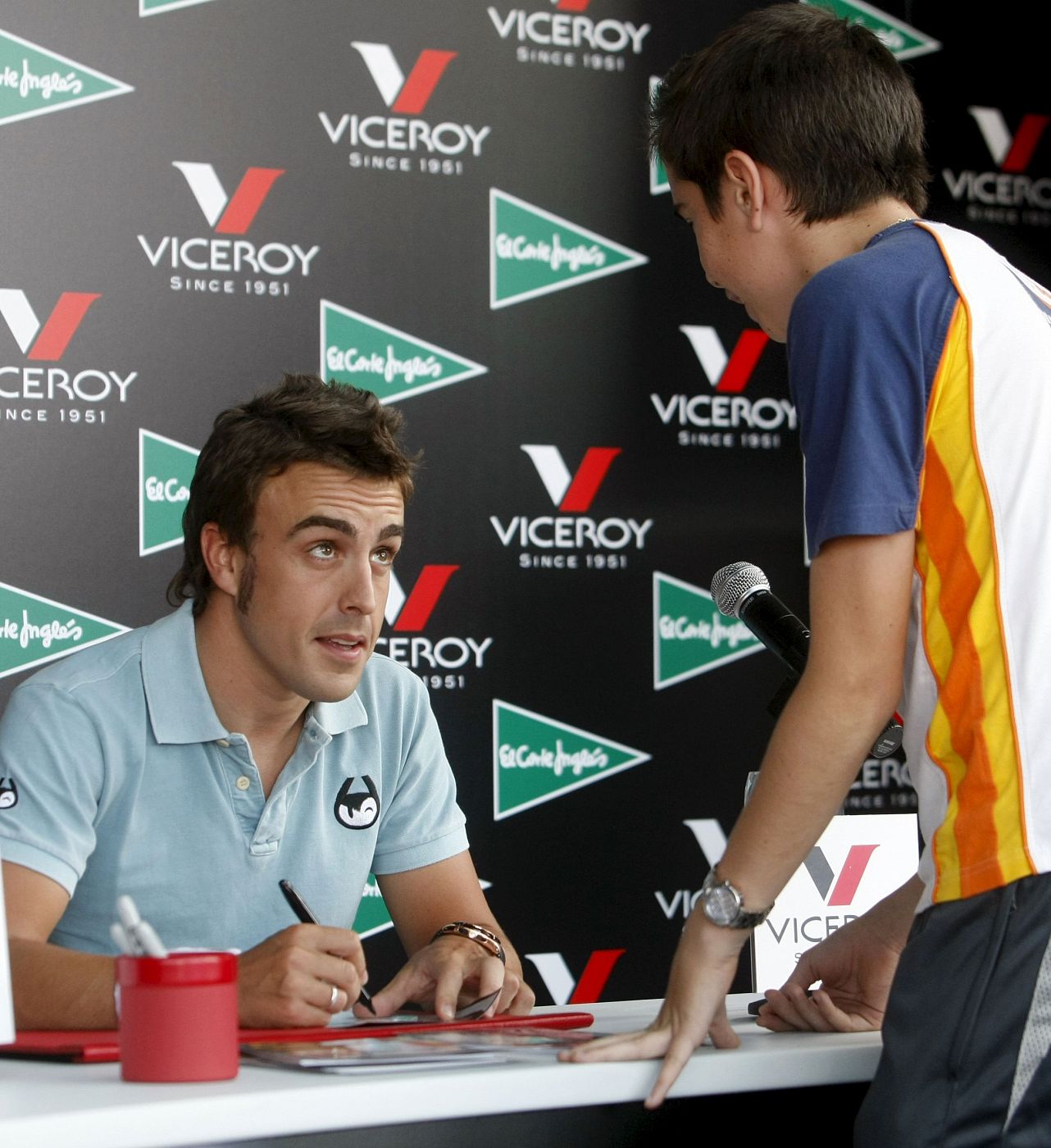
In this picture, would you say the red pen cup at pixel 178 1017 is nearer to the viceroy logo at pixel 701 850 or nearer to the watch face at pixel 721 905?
the watch face at pixel 721 905

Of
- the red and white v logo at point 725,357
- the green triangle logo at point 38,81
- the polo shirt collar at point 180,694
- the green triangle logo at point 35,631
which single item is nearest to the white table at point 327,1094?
the polo shirt collar at point 180,694

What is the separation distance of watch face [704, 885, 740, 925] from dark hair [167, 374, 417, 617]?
38.3 inches

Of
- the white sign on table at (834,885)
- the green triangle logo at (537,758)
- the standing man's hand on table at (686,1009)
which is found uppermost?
the standing man's hand on table at (686,1009)

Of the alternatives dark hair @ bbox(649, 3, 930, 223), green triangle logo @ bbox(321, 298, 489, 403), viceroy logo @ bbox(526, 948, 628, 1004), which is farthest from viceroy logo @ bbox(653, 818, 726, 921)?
dark hair @ bbox(649, 3, 930, 223)

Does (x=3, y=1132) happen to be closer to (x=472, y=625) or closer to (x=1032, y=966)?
(x=1032, y=966)

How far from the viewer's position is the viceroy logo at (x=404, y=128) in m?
3.07

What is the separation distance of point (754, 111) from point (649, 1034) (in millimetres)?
719

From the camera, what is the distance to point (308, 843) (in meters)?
1.82

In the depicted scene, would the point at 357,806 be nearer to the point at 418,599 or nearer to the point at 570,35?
the point at 418,599

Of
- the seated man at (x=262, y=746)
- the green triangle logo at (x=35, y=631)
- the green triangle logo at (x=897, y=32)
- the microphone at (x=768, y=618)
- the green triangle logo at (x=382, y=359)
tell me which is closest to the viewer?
the microphone at (x=768, y=618)

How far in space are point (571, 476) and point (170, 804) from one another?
1.61 meters

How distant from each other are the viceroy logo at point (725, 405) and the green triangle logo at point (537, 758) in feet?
2.29

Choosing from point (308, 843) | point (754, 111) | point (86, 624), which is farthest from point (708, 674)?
point (754, 111)

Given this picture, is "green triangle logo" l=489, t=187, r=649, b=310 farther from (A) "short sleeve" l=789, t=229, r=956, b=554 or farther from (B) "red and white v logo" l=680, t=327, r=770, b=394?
Result: (A) "short sleeve" l=789, t=229, r=956, b=554
